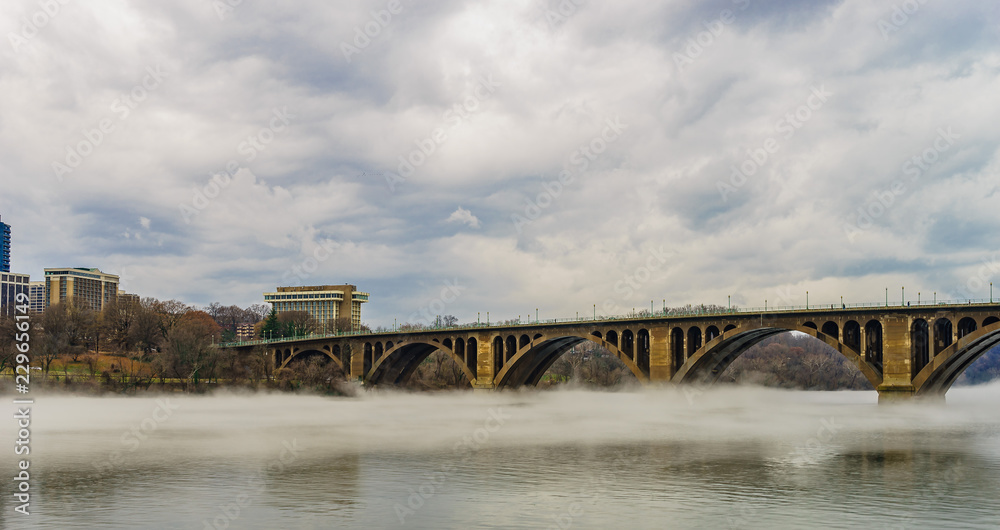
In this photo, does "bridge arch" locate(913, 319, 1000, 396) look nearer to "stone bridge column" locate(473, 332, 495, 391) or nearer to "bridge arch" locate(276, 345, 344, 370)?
"stone bridge column" locate(473, 332, 495, 391)

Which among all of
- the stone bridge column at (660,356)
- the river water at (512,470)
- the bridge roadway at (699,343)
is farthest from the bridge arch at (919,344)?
the stone bridge column at (660,356)

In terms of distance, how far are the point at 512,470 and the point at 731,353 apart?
6272 cm

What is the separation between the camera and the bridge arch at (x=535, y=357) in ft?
341

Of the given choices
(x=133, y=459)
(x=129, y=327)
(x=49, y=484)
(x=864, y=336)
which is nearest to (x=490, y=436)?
(x=133, y=459)

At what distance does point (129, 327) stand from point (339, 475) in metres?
118

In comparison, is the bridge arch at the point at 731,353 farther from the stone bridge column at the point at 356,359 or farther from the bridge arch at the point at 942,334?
the stone bridge column at the point at 356,359

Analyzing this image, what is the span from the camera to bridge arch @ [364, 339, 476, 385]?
12612 centimetres

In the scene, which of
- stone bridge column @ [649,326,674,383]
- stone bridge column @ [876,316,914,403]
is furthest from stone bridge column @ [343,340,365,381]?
stone bridge column @ [876,316,914,403]

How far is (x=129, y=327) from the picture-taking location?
470 ft

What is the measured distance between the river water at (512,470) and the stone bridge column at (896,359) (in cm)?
294

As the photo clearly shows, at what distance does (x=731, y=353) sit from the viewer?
98250 millimetres

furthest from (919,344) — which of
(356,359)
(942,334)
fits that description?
(356,359)

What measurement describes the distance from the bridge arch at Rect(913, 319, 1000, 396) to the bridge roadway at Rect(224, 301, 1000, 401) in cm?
11

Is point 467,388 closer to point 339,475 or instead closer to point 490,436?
point 490,436
